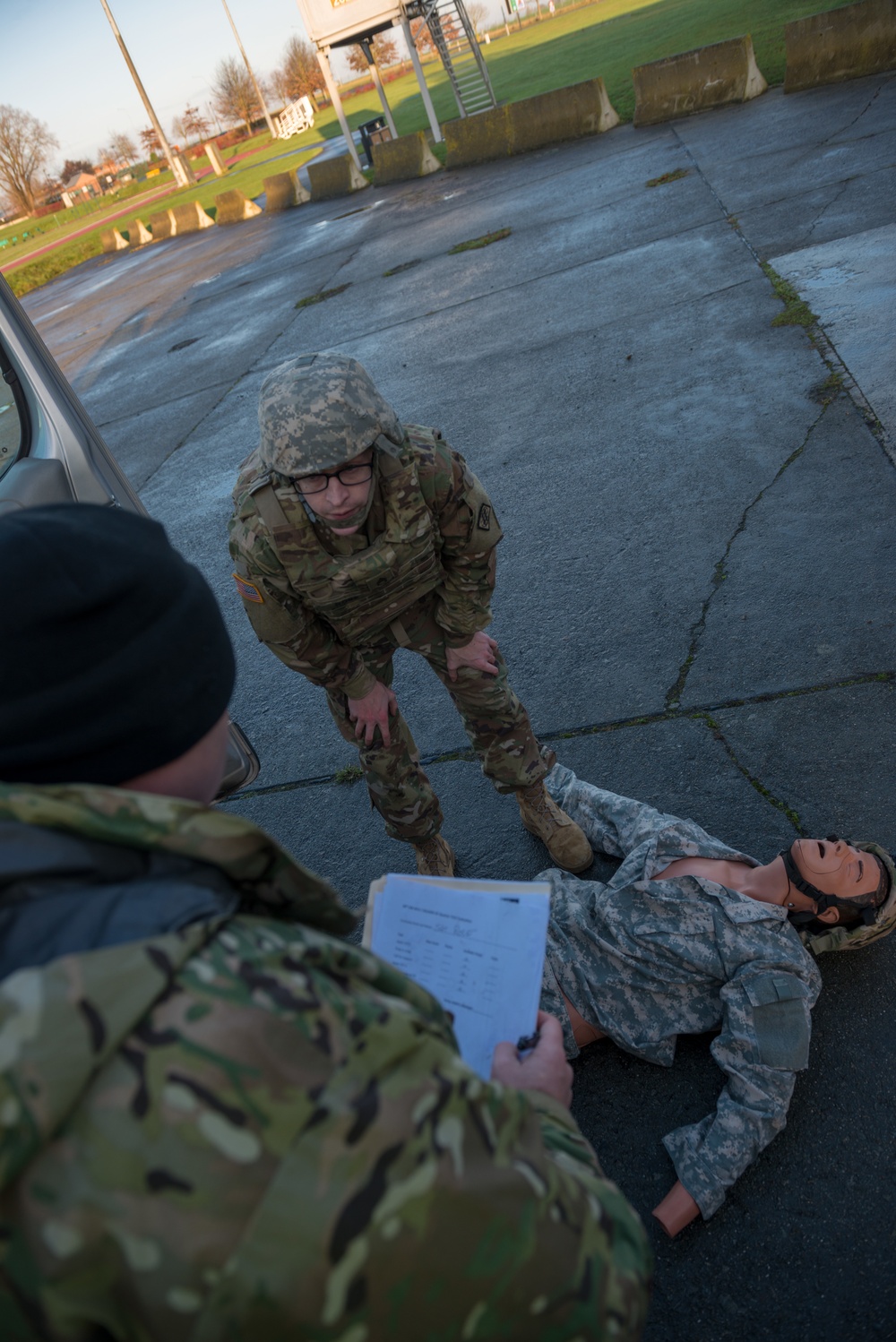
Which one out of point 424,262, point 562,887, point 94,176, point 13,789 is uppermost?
point 94,176

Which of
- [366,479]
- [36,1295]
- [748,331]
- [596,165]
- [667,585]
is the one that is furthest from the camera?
[596,165]

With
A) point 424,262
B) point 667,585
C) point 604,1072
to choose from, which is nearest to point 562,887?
point 604,1072

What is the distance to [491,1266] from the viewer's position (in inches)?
34.4

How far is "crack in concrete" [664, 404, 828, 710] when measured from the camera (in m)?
3.41

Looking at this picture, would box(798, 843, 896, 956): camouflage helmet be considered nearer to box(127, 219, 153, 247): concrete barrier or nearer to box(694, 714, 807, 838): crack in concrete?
box(694, 714, 807, 838): crack in concrete

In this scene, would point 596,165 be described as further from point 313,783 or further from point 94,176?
point 94,176

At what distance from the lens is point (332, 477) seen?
223 cm

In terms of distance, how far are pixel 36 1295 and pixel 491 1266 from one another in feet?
1.34

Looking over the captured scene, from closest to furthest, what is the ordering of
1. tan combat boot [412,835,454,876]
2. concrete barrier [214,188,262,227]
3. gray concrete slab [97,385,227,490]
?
tan combat boot [412,835,454,876] < gray concrete slab [97,385,227,490] < concrete barrier [214,188,262,227]

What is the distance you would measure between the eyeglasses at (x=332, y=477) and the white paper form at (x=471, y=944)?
1064 millimetres

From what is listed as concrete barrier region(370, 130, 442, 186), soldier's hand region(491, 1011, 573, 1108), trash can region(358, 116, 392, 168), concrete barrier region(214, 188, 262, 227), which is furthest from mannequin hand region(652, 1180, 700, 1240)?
concrete barrier region(214, 188, 262, 227)

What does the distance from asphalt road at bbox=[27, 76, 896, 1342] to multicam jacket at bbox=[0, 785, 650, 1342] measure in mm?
1269

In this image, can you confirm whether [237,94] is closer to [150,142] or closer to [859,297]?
[150,142]

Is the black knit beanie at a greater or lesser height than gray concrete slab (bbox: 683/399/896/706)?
greater
